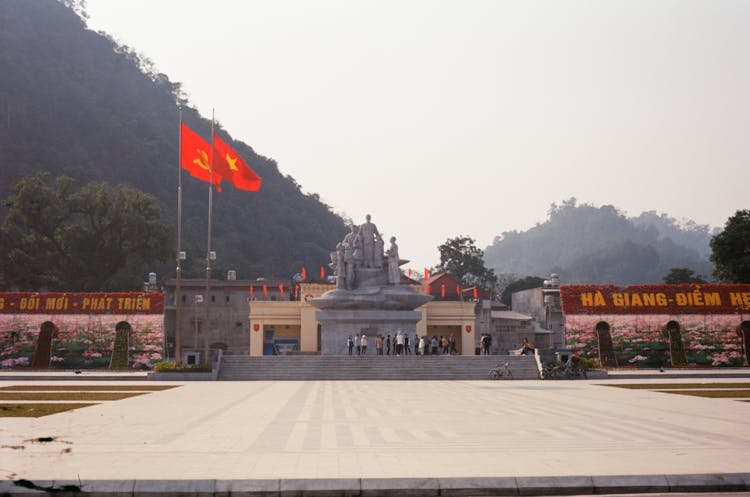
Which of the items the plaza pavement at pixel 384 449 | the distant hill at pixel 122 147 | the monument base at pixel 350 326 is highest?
the distant hill at pixel 122 147

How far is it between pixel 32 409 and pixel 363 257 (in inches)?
1266

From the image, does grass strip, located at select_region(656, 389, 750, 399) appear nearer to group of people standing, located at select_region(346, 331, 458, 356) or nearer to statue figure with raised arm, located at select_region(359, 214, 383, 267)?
group of people standing, located at select_region(346, 331, 458, 356)

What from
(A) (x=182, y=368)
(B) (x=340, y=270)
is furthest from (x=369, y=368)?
(B) (x=340, y=270)

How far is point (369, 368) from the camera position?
39438 millimetres

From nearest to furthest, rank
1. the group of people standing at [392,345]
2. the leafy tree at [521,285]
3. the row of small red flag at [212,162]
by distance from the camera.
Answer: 1. the row of small red flag at [212,162]
2. the group of people standing at [392,345]
3. the leafy tree at [521,285]

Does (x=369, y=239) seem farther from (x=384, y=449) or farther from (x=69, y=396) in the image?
(x=384, y=449)

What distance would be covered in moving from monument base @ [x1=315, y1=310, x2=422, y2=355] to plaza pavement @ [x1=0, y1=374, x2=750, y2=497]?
89.0 ft

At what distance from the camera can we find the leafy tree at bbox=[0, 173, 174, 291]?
2975 inches

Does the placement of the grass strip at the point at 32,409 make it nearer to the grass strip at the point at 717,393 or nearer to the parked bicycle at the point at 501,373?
the grass strip at the point at 717,393

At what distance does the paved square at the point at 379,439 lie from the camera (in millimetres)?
10031

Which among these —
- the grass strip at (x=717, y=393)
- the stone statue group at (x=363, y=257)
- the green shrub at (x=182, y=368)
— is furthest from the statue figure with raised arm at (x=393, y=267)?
the grass strip at (x=717, y=393)

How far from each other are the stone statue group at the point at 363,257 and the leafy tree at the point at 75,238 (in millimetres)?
33293

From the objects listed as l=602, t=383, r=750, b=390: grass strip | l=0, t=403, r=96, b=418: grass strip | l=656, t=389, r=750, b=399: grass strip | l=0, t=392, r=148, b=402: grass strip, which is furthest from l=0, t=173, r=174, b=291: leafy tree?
l=656, t=389, r=750, b=399: grass strip

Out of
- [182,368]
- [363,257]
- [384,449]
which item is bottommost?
[384,449]
